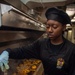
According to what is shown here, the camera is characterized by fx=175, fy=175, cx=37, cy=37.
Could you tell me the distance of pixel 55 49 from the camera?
73.9 inches

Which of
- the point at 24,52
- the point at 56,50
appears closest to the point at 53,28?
the point at 56,50

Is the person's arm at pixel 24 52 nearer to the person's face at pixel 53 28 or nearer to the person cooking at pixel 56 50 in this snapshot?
the person cooking at pixel 56 50

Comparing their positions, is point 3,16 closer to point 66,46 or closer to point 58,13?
point 58,13

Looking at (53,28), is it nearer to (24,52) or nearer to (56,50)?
(56,50)

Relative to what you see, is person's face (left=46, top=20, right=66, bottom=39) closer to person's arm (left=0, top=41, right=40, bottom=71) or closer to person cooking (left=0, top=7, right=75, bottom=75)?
person cooking (left=0, top=7, right=75, bottom=75)

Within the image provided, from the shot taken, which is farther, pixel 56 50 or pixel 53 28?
pixel 56 50

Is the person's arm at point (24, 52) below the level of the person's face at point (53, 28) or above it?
below

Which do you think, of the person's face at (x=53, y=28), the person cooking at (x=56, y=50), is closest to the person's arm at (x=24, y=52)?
the person cooking at (x=56, y=50)

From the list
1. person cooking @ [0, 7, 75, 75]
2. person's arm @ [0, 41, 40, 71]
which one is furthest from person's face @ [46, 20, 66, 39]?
person's arm @ [0, 41, 40, 71]

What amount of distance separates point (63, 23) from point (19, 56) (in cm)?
59

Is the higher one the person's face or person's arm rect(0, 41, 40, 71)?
the person's face

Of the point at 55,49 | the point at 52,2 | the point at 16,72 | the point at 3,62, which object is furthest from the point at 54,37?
the point at 52,2

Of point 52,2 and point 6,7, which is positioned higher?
point 52,2

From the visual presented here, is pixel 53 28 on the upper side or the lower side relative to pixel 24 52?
upper
